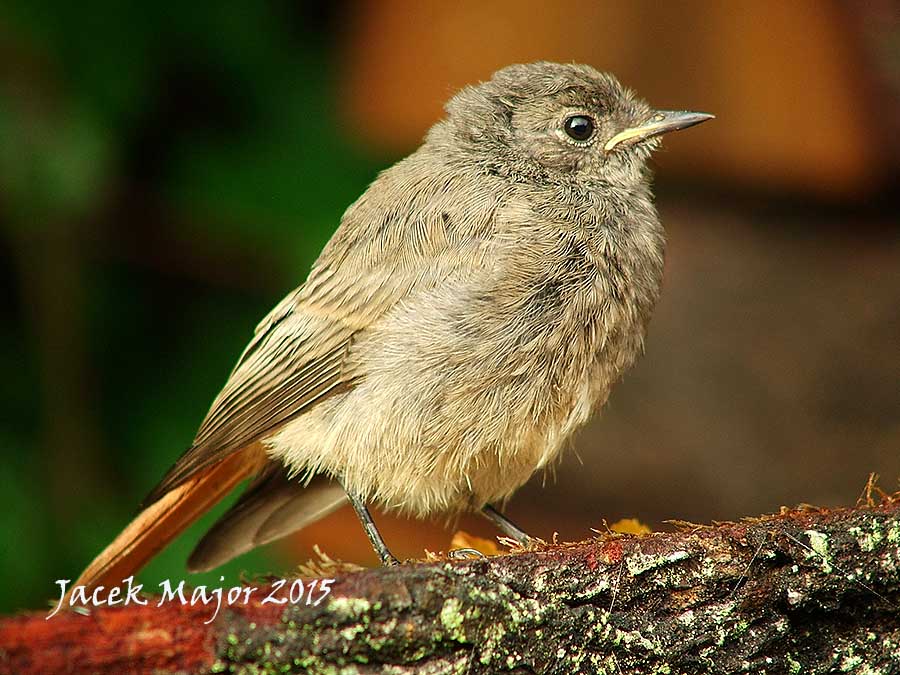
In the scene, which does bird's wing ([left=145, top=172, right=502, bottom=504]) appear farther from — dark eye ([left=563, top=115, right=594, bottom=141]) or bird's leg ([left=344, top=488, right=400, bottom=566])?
dark eye ([left=563, top=115, right=594, bottom=141])

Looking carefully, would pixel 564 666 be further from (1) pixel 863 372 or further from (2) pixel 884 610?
(1) pixel 863 372

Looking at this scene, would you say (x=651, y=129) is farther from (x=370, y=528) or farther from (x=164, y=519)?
(x=164, y=519)

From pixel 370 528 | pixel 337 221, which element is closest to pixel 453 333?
pixel 370 528

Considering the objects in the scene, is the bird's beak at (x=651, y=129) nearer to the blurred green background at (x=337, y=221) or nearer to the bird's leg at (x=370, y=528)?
the blurred green background at (x=337, y=221)

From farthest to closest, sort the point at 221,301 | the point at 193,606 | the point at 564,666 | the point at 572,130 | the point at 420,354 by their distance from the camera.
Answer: the point at 221,301 < the point at 572,130 < the point at 420,354 < the point at 564,666 < the point at 193,606

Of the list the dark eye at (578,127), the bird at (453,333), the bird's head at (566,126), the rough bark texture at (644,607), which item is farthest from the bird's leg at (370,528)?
the dark eye at (578,127)

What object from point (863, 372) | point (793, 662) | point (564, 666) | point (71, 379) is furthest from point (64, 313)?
point (863, 372)
